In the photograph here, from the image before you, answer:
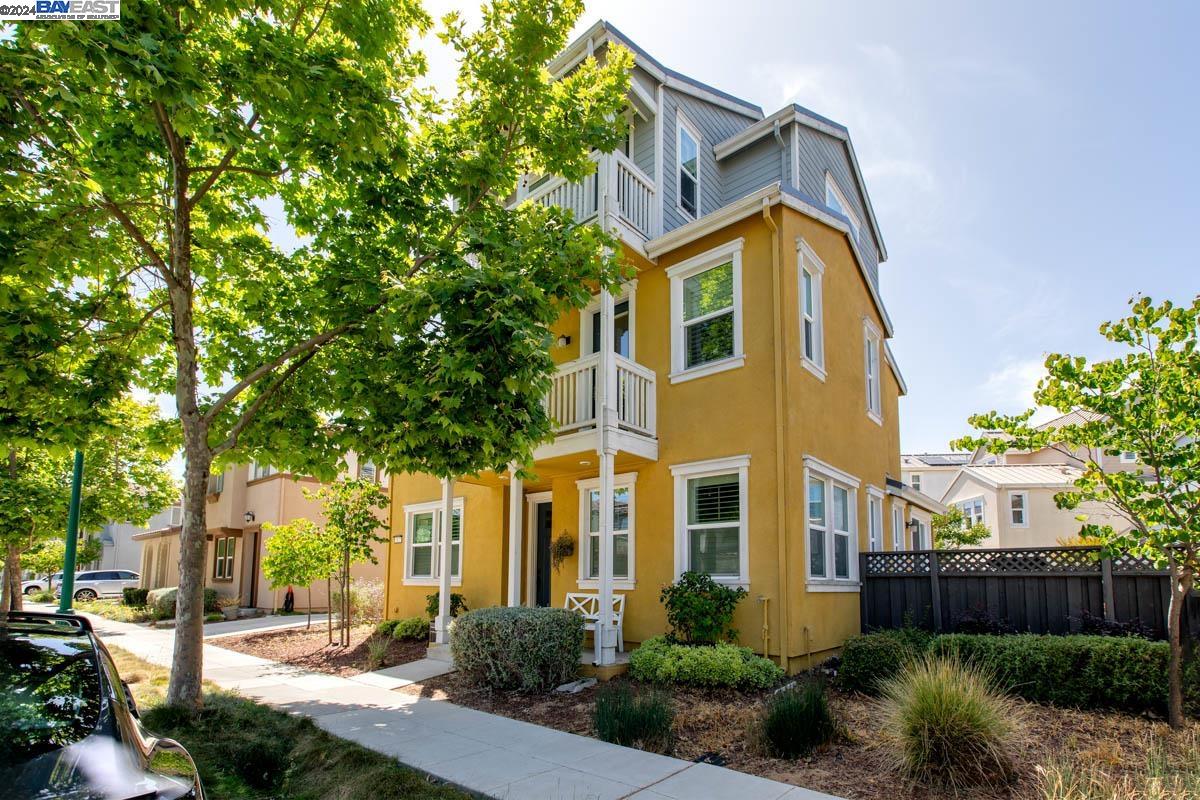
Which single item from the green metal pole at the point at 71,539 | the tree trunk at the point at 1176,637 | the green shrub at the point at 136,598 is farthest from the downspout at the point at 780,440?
the green shrub at the point at 136,598

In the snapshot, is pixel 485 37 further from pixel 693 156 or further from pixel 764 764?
pixel 764 764

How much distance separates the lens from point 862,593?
11531mm

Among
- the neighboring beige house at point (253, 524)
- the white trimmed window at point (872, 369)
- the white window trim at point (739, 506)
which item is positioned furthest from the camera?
the neighboring beige house at point (253, 524)

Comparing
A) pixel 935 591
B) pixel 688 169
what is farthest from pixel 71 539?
pixel 935 591

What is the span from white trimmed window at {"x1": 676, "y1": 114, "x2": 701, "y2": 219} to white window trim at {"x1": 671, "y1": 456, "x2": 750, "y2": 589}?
5355 mm

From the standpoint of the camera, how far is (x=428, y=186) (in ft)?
28.3

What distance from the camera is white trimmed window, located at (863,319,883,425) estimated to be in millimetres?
14125

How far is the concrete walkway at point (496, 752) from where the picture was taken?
5.29 m

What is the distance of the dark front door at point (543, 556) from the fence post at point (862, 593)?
18.2ft

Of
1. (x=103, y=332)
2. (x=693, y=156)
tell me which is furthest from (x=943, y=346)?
(x=103, y=332)

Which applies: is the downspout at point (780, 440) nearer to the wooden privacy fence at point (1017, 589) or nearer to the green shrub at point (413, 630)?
the wooden privacy fence at point (1017, 589)

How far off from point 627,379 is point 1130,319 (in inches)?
246

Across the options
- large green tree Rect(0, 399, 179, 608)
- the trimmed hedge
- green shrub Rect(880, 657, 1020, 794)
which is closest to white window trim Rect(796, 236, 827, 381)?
the trimmed hedge

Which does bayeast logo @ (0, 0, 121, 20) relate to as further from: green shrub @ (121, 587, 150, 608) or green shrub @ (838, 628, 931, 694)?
green shrub @ (121, 587, 150, 608)
